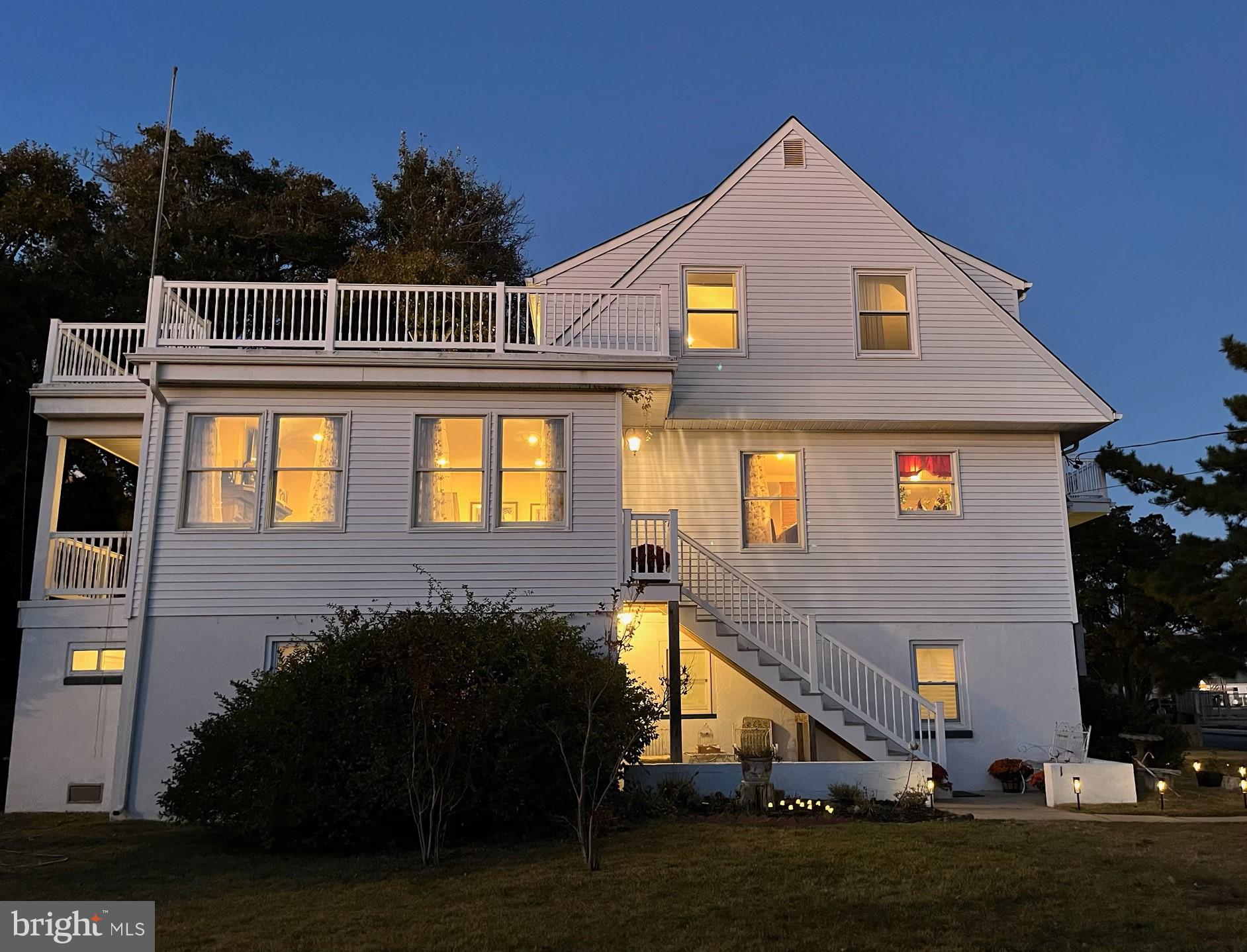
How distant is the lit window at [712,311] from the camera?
16.0 meters

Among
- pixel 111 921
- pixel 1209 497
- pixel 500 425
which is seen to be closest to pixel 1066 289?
pixel 1209 497

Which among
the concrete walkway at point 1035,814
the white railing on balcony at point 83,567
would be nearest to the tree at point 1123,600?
the concrete walkway at point 1035,814

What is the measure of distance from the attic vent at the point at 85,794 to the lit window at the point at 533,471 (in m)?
6.41

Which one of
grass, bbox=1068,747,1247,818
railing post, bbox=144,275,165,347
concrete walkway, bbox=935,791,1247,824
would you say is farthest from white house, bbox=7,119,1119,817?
grass, bbox=1068,747,1247,818

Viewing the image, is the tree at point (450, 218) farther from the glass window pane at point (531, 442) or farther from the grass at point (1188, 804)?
the grass at point (1188, 804)

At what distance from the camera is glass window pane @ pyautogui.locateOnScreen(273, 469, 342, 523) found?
1345 cm

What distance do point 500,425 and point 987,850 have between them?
8095 millimetres

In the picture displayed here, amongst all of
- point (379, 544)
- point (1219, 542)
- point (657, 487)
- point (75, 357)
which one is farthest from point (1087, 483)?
point (75, 357)

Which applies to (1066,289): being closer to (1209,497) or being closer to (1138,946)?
(1209,497)

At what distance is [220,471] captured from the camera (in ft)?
44.2

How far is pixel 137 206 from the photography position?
27.6 m

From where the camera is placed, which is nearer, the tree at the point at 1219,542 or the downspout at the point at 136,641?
the downspout at the point at 136,641

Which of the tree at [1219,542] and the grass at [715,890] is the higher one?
the tree at [1219,542]

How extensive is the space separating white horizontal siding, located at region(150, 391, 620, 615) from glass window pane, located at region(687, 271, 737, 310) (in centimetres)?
369
